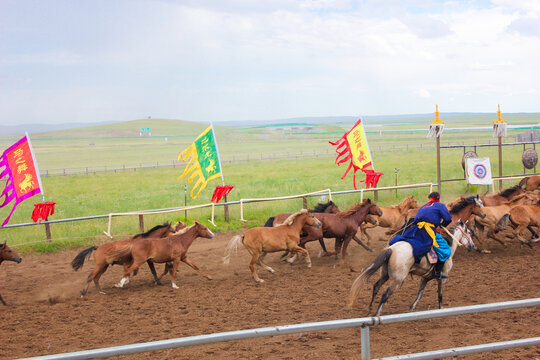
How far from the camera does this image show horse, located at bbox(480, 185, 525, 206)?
1386cm

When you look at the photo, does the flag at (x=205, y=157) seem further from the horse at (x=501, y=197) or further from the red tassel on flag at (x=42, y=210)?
the horse at (x=501, y=197)

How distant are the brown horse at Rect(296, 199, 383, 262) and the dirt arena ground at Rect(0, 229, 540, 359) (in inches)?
28.0

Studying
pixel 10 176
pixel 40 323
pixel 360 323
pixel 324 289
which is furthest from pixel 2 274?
pixel 360 323

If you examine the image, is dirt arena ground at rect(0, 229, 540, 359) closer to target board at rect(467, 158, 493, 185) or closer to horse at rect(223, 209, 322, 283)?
horse at rect(223, 209, 322, 283)

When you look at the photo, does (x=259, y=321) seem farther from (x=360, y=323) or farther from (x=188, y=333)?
(x=360, y=323)

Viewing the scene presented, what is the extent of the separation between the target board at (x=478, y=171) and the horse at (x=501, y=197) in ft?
11.0

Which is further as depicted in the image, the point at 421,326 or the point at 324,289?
the point at 324,289

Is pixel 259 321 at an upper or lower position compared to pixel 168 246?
lower

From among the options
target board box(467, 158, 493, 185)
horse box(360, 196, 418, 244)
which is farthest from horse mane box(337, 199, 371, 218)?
target board box(467, 158, 493, 185)

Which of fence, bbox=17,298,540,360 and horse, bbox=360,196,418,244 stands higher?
fence, bbox=17,298,540,360

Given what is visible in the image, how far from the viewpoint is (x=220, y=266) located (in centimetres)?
1212

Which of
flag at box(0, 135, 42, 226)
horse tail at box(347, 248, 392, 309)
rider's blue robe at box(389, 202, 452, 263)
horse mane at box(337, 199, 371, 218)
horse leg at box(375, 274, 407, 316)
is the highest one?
flag at box(0, 135, 42, 226)

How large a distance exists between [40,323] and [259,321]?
380cm

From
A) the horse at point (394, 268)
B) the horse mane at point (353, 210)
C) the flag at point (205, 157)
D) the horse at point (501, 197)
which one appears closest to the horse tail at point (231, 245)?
the horse mane at point (353, 210)
